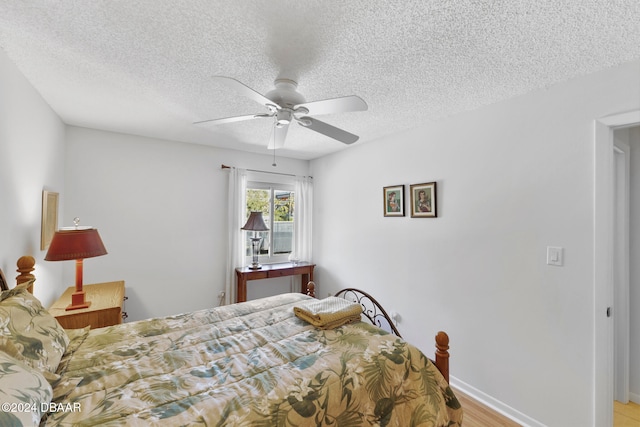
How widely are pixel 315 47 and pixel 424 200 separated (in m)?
1.78

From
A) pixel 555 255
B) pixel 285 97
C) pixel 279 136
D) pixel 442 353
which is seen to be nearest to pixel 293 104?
pixel 285 97

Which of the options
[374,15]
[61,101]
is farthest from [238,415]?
[61,101]

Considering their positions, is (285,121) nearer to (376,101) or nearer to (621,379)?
(376,101)

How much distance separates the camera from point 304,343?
1567 millimetres

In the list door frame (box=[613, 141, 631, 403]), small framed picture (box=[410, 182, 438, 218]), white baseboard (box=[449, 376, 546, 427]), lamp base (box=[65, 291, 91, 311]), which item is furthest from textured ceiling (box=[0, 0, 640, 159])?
white baseboard (box=[449, 376, 546, 427])

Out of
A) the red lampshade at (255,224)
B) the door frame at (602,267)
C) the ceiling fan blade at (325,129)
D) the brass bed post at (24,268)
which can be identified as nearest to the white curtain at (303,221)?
the red lampshade at (255,224)

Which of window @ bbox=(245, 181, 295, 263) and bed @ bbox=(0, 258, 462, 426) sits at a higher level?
window @ bbox=(245, 181, 295, 263)

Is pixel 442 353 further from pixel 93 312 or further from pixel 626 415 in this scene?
pixel 93 312

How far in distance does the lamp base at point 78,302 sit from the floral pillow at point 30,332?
0.82 metres

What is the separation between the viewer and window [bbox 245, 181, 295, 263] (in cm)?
394

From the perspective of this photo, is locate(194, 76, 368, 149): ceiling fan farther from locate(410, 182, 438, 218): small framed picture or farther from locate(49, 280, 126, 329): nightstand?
locate(49, 280, 126, 329): nightstand

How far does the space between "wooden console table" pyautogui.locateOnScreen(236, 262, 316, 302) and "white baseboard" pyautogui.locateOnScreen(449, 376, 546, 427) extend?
7.06ft

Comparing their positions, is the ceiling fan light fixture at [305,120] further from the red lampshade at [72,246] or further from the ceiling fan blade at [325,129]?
the red lampshade at [72,246]

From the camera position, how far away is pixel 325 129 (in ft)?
6.26
